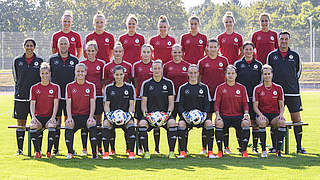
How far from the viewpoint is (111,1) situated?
52.1 m

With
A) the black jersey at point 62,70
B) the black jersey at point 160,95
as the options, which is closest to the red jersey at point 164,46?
the black jersey at point 160,95

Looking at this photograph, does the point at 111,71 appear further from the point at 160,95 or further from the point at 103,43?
the point at 160,95

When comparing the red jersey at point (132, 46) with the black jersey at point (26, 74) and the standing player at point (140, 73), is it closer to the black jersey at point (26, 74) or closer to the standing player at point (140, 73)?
the standing player at point (140, 73)

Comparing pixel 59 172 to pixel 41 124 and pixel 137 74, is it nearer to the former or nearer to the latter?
pixel 41 124

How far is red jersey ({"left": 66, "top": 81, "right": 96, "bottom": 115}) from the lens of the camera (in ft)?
27.4

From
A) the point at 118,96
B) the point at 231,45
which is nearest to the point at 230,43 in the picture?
the point at 231,45

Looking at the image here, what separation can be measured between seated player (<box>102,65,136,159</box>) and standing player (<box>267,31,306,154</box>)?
238 cm

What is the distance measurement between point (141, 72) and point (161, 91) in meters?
0.62

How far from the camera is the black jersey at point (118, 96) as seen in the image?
327 inches

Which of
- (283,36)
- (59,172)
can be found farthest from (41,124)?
(283,36)

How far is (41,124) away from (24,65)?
1079 millimetres

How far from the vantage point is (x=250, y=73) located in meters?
8.77

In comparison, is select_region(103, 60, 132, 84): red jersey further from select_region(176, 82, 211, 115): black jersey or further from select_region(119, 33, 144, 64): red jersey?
select_region(176, 82, 211, 115): black jersey

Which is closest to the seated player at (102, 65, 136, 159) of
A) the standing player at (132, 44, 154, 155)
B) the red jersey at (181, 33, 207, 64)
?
the standing player at (132, 44, 154, 155)
